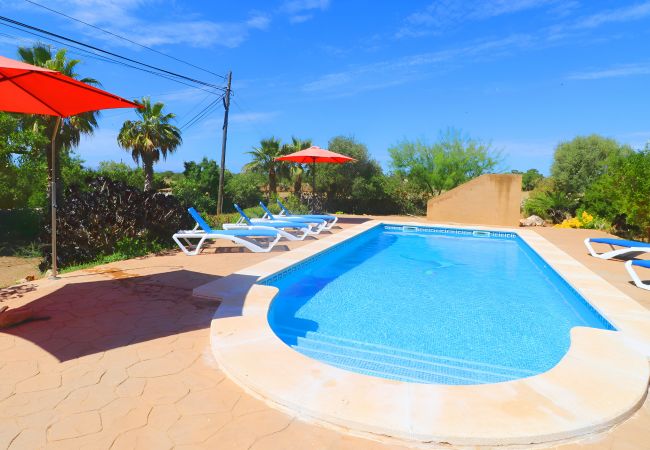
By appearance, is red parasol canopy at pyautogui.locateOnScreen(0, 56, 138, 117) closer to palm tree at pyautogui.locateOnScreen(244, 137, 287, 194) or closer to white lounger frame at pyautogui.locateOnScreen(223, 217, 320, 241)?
white lounger frame at pyautogui.locateOnScreen(223, 217, 320, 241)

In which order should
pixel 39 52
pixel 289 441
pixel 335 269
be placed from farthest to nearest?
pixel 39 52
pixel 335 269
pixel 289 441

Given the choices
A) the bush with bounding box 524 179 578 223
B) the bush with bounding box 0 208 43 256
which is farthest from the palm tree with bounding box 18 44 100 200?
the bush with bounding box 524 179 578 223

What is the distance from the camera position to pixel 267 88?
95.7 feet

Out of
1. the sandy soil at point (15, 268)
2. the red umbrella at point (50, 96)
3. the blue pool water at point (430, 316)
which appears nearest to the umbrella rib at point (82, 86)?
the red umbrella at point (50, 96)

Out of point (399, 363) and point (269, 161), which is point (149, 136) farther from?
point (399, 363)

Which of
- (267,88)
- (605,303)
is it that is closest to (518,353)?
(605,303)

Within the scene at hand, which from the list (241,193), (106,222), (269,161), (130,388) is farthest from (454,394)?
(269,161)

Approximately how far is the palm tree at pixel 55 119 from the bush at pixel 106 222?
23.3 feet

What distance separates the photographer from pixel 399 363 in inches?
165

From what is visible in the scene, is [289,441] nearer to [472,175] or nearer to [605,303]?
[605,303]

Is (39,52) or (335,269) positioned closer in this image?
(335,269)

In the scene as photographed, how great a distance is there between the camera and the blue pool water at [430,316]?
4.24m

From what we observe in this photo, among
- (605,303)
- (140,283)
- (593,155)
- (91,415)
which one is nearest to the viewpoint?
(91,415)

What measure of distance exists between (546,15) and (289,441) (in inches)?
619
